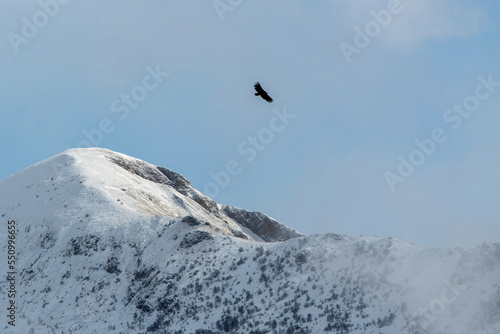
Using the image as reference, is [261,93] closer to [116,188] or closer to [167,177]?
[116,188]

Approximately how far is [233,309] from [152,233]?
14.4 metres

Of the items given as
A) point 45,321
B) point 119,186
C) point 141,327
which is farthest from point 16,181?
point 141,327

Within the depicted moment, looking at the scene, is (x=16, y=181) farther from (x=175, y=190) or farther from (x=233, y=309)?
(x=233, y=309)

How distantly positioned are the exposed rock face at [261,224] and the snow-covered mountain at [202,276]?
27589 mm

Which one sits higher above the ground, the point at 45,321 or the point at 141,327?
the point at 141,327

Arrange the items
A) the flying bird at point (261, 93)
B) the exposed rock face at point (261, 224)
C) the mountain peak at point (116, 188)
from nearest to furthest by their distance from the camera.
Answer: the flying bird at point (261, 93) < the mountain peak at point (116, 188) < the exposed rock face at point (261, 224)

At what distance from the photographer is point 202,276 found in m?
51.5

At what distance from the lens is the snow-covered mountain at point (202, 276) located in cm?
4106

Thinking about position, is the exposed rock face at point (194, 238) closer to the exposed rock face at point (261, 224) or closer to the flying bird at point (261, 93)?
the flying bird at point (261, 93)

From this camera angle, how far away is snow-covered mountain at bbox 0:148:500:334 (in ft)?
135

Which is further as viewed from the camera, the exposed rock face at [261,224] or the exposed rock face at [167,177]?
the exposed rock face at [261,224]

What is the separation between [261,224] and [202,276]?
43986mm

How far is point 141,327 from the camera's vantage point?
153 feet

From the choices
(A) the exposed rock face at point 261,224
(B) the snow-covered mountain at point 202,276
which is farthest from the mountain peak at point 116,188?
(A) the exposed rock face at point 261,224
